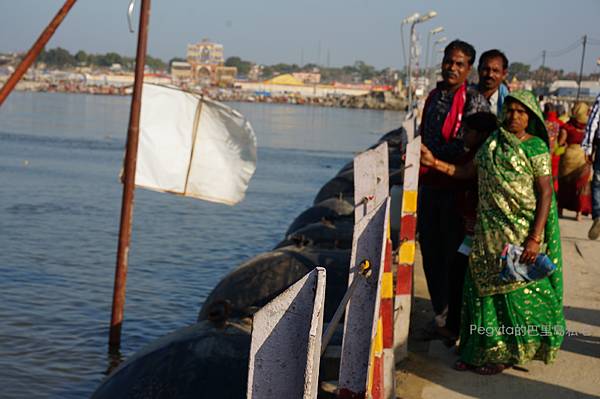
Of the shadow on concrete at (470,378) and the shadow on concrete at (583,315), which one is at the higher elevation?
the shadow on concrete at (583,315)

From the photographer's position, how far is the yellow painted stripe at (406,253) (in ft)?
19.4

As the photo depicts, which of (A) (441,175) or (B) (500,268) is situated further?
(A) (441,175)

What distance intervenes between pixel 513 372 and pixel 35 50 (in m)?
3.39

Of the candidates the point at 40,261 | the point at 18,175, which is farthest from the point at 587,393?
the point at 18,175

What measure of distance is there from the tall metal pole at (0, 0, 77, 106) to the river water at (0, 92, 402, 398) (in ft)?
12.3

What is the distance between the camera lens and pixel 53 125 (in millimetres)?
53688

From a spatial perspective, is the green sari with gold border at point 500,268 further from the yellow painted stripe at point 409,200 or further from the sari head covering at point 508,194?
the yellow painted stripe at point 409,200

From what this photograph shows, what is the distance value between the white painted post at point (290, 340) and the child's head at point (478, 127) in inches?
144

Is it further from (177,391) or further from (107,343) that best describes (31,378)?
(177,391)

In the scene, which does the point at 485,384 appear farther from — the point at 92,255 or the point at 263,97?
the point at 263,97

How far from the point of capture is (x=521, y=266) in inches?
215

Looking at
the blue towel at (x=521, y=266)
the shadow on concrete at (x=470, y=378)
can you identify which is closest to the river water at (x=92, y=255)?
the shadow on concrete at (x=470, y=378)

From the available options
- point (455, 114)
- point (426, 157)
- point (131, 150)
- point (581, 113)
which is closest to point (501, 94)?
point (455, 114)

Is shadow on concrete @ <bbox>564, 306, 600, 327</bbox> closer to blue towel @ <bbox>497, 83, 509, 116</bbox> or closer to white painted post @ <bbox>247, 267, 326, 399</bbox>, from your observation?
blue towel @ <bbox>497, 83, 509, 116</bbox>
